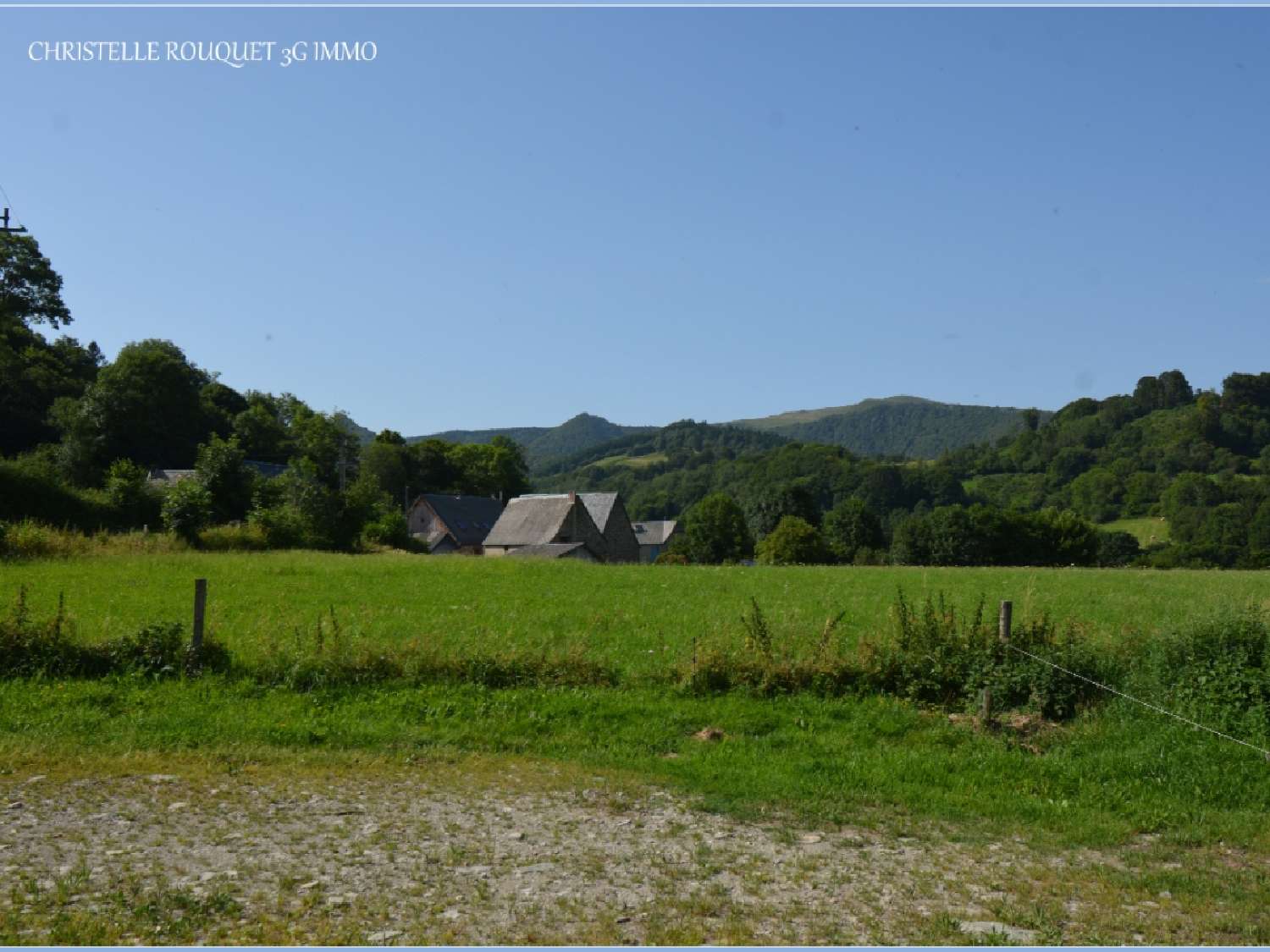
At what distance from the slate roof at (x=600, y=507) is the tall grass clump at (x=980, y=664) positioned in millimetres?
59332

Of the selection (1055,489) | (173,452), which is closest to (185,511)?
(173,452)

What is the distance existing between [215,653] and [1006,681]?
10.5 meters

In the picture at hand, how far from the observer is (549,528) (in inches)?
2672

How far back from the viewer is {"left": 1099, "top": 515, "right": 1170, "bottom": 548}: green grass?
4250 inches

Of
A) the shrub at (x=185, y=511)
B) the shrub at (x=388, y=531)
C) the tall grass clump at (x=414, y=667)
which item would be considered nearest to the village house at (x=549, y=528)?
the shrub at (x=388, y=531)

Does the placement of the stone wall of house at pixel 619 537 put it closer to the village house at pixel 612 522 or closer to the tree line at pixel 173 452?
the village house at pixel 612 522

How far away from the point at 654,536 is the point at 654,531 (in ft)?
3.30

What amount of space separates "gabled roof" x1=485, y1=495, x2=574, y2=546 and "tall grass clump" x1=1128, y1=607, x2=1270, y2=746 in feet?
187

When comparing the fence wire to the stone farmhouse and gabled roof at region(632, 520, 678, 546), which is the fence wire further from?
gabled roof at region(632, 520, 678, 546)

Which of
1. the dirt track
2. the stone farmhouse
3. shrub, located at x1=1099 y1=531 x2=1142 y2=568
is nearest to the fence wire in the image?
the dirt track

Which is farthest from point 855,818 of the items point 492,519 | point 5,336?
point 492,519

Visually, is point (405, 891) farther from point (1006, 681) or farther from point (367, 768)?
point (1006, 681)

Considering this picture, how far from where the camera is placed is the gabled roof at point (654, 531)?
11881 centimetres

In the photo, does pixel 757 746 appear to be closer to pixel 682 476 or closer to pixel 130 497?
pixel 130 497
